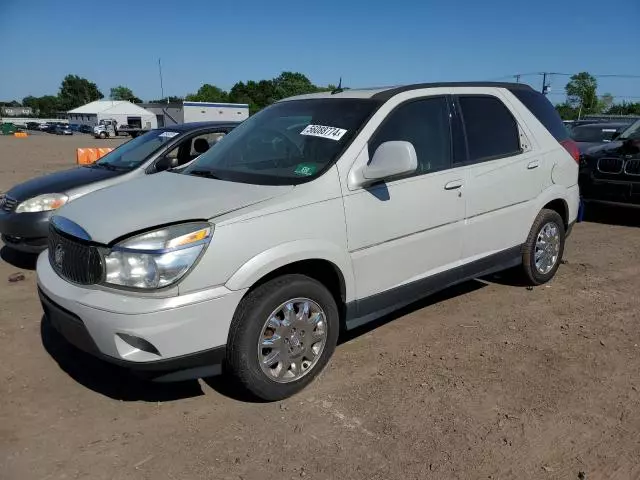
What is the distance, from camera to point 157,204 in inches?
120

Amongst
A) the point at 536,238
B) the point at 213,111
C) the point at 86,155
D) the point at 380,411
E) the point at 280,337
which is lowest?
the point at 380,411

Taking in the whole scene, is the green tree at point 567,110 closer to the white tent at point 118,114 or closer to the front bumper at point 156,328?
the white tent at point 118,114

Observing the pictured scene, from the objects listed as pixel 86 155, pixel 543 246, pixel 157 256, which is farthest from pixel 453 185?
pixel 86 155

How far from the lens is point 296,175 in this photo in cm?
332

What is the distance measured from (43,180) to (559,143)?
216 inches

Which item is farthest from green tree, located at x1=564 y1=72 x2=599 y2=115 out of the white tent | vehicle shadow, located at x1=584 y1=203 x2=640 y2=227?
vehicle shadow, located at x1=584 y1=203 x2=640 y2=227

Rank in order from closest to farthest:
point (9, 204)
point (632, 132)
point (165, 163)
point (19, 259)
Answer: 1. point (9, 204)
2. point (165, 163)
3. point (19, 259)
4. point (632, 132)

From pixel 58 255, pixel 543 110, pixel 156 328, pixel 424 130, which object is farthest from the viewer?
pixel 543 110

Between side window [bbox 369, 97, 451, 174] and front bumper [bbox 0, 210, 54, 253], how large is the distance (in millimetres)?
3662

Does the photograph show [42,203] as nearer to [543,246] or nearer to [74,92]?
[543,246]

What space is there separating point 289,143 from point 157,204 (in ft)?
3.69

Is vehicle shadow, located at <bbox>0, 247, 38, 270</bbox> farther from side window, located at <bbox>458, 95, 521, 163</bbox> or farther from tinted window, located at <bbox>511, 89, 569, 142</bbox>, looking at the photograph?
tinted window, located at <bbox>511, 89, 569, 142</bbox>

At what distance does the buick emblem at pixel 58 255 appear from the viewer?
3.10 metres

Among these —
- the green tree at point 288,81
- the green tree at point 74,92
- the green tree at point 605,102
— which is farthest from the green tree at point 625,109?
the green tree at point 74,92
